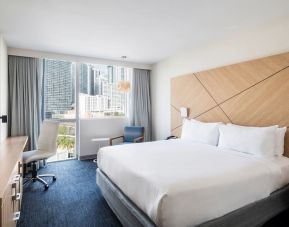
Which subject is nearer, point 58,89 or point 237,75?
point 237,75

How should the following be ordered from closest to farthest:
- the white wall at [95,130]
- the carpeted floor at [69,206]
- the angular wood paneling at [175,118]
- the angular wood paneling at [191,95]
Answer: the carpeted floor at [69,206] < the angular wood paneling at [191,95] < the angular wood paneling at [175,118] < the white wall at [95,130]

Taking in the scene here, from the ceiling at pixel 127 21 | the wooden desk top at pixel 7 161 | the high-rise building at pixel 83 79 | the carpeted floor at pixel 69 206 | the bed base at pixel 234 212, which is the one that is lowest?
the carpeted floor at pixel 69 206

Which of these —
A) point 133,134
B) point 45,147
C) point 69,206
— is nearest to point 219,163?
point 69,206

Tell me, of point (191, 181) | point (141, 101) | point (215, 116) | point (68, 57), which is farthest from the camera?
point (141, 101)

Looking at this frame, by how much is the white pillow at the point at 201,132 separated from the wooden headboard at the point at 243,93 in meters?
0.28

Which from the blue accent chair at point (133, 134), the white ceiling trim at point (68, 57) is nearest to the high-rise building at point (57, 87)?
the white ceiling trim at point (68, 57)

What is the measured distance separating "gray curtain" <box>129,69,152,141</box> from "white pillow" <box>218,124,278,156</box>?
9.03 ft

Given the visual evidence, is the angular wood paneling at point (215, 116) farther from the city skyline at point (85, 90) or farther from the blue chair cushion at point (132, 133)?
the city skyline at point (85, 90)

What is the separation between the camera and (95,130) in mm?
5062

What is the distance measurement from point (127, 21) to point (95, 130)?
304 cm

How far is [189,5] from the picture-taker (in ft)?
7.81

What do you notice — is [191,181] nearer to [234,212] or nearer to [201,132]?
[234,212]

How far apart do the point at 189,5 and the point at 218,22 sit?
2.39 feet

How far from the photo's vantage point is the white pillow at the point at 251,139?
2.53 meters
